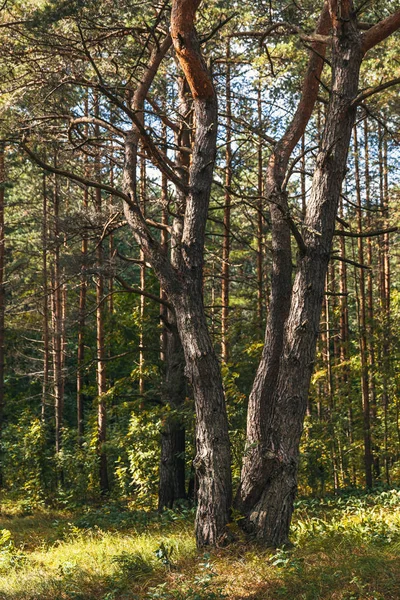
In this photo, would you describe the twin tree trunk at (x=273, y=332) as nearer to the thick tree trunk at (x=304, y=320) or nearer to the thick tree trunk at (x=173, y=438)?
the thick tree trunk at (x=304, y=320)

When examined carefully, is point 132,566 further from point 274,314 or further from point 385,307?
point 385,307

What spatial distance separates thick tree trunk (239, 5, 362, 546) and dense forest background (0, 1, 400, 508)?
340 mm

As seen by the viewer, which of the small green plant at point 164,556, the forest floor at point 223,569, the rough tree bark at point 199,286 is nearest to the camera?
the forest floor at point 223,569

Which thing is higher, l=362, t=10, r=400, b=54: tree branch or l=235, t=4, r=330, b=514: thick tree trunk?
l=362, t=10, r=400, b=54: tree branch

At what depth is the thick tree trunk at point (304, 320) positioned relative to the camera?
593 cm

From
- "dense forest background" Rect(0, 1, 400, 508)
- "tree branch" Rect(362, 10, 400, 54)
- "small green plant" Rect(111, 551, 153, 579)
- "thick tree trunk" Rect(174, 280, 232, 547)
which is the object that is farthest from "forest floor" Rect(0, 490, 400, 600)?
"tree branch" Rect(362, 10, 400, 54)

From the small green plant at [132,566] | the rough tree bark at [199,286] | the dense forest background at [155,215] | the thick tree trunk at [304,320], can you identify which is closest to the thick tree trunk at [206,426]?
the rough tree bark at [199,286]

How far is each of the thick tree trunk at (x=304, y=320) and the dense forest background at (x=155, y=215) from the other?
34 centimetres

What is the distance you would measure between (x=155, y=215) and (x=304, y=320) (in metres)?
7.12

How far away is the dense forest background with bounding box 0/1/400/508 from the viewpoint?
8.49 meters

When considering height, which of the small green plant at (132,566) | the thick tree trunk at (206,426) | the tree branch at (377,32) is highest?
the tree branch at (377,32)

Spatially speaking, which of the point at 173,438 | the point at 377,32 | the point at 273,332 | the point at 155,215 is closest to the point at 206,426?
the point at 273,332

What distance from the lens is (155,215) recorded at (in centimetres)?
1248

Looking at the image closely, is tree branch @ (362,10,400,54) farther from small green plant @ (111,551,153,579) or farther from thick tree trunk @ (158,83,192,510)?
small green plant @ (111,551,153,579)
